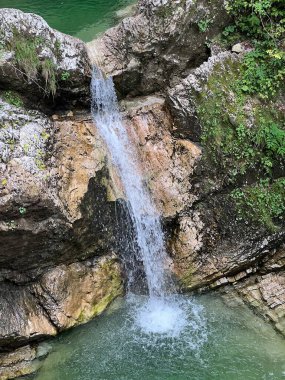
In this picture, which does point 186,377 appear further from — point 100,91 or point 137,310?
point 100,91

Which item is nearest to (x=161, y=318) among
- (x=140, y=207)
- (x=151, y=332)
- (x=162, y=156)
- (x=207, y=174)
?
(x=151, y=332)

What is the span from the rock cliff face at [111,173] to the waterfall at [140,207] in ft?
0.52

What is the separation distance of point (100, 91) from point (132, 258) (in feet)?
10.6

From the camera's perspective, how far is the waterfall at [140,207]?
7.24 meters

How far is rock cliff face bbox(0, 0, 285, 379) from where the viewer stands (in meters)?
6.30

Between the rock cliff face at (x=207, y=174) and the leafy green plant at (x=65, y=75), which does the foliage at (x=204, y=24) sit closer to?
the rock cliff face at (x=207, y=174)

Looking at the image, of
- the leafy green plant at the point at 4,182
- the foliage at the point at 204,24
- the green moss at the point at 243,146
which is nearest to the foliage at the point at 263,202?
the green moss at the point at 243,146

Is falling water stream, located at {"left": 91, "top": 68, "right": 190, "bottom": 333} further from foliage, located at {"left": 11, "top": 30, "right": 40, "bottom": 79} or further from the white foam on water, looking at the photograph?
foliage, located at {"left": 11, "top": 30, "right": 40, "bottom": 79}

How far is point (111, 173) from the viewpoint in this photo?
23.4ft

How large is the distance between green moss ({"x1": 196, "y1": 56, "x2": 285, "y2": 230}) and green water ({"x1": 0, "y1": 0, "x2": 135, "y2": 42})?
4.20m

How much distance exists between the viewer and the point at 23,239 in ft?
20.1

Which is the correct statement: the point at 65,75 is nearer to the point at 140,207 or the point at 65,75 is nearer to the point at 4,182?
the point at 4,182

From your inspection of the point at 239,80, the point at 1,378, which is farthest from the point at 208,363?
the point at 239,80

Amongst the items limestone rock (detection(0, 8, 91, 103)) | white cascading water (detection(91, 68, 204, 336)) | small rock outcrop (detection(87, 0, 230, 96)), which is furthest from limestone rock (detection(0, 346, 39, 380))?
small rock outcrop (detection(87, 0, 230, 96))
